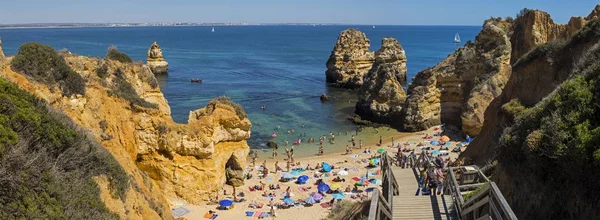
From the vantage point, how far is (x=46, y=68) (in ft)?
53.2

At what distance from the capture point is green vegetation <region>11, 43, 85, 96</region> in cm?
1538

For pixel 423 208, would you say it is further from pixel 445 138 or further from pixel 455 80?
pixel 455 80

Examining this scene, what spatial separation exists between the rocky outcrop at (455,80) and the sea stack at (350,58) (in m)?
28.7

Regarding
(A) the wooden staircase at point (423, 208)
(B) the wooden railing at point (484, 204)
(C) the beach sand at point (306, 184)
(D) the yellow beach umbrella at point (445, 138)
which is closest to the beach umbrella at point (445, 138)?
(D) the yellow beach umbrella at point (445, 138)

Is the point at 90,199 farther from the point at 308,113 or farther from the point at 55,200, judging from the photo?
the point at 308,113

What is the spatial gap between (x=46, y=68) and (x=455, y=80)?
3453 cm

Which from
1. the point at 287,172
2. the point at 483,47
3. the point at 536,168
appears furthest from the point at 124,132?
the point at 483,47

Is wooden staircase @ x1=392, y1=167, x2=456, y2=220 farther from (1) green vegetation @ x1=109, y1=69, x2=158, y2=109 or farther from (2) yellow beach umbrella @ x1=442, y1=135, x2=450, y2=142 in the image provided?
(2) yellow beach umbrella @ x1=442, y1=135, x2=450, y2=142

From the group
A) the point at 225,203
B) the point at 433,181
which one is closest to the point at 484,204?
the point at 433,181

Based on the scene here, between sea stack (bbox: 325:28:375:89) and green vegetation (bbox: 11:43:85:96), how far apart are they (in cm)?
5555

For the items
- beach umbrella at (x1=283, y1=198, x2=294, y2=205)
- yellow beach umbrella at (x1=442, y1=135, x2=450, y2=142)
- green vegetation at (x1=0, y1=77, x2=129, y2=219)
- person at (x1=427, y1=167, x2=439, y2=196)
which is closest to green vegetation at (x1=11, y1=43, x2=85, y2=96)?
green vegetation at (x1=0, y1=77, x2=129, y2=219)

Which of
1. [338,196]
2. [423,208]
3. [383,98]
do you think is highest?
[423,208]

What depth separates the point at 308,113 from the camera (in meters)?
51.4

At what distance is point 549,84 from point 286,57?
337 feet
